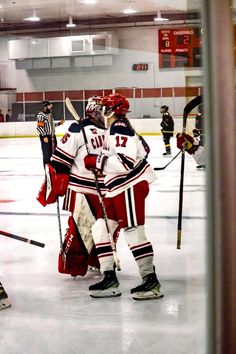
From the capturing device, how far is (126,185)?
86.0 inches

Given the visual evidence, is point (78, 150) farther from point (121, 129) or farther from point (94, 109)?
point (121, 129)

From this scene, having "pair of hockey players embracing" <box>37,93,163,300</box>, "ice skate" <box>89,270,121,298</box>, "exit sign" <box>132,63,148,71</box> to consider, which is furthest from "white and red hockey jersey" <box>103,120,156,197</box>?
"exit sign" <box>132,63,148,71</box>

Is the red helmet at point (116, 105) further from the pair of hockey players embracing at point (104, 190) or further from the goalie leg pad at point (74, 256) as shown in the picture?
the goalie leg pad at point (74, 256)

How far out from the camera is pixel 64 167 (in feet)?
7.91

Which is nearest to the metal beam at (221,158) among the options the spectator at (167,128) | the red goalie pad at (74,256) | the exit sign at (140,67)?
the red goalie pad at (74,256)

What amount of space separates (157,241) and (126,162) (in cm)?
100

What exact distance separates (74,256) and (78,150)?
0.40m

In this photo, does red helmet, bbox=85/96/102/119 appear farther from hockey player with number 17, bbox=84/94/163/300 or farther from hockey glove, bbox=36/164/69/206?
hockey glove, bbox=36/164/69/206

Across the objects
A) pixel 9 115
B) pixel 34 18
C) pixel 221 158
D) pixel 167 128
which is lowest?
pixel 167 128

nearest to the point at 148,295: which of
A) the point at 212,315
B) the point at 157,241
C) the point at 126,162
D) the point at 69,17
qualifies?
the point at 126,162

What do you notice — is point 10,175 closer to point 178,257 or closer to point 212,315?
point 178,257

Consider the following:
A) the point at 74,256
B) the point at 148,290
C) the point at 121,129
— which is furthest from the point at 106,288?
the point at 121,129

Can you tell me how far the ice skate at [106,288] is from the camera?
7.43 ft

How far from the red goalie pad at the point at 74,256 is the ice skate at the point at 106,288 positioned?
0.22 metres
